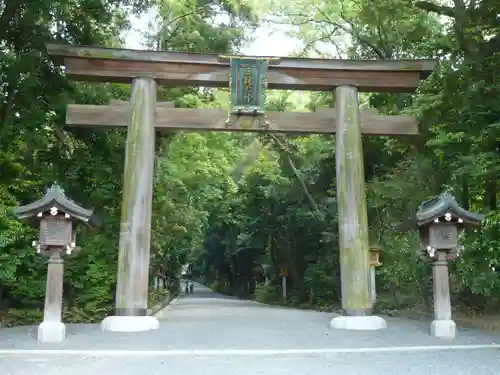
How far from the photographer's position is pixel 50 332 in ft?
29.7

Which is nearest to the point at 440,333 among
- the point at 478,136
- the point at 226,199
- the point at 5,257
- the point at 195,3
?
the point at 478,136

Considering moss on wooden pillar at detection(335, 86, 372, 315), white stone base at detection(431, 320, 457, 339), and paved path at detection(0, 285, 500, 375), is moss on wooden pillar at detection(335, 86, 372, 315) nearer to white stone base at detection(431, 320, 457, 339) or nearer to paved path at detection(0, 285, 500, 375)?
paved path at detection(0, 285, 500, 375)

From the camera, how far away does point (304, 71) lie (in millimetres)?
12172

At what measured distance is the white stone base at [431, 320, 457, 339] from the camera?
971cm

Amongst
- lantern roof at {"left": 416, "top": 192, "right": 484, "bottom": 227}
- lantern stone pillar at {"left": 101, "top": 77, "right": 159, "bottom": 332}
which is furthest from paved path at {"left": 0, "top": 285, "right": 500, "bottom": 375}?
lantern roof at {"left": 416, "top": 192, "right": 484, "bottom": 227}

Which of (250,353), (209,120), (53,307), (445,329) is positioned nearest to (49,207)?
(53,307)

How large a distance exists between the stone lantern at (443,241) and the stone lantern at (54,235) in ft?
23.0

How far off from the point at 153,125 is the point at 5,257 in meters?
4.94

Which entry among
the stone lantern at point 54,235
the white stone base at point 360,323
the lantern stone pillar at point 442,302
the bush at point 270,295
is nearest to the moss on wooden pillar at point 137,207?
the stone lantern at point 54,235

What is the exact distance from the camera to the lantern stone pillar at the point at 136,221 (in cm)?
1052

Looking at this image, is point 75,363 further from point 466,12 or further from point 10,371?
point 466,12

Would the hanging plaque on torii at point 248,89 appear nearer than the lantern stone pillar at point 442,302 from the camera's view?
No

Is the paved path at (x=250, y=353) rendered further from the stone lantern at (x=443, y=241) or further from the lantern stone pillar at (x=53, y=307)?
the stone lantern at (x=443, y=241)

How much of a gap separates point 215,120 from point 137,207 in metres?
2.82
